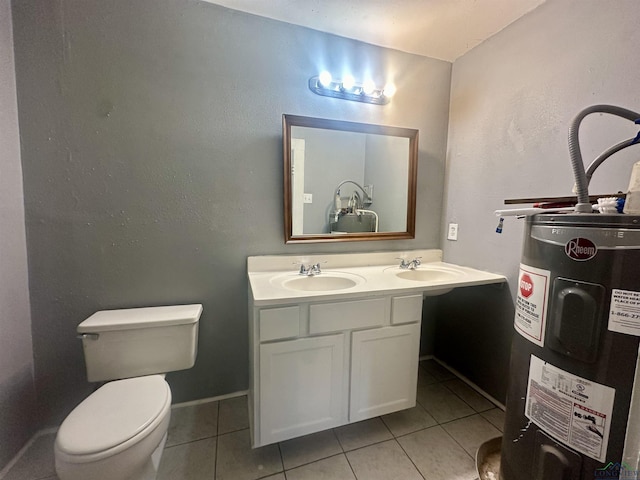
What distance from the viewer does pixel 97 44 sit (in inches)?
50.5

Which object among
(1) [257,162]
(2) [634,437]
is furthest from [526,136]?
(1) [257,162]

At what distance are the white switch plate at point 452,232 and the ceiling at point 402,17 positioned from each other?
115cm

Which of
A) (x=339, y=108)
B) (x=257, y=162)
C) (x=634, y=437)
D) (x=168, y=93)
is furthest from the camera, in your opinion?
(x=339, y=108)

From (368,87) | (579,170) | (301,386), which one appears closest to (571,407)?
(579,170)

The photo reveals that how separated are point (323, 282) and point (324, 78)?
47.2 inches

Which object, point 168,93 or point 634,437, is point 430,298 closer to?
point 634,437

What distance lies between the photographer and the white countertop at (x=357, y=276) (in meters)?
1.22

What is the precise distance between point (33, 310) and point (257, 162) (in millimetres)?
1334

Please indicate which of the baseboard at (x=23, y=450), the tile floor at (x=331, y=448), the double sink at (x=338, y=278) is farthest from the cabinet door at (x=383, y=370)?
the baseboard at (x=23, y=450)

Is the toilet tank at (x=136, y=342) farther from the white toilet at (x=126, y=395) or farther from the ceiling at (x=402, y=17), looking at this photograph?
the ceiling at (x=402, y=17)

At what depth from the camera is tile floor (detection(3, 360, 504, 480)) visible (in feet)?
3.97

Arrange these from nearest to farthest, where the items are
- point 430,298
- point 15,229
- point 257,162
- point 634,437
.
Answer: point 634,437, point 15,229, point 257,162, point 430,298

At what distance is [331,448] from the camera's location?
135 centimetres

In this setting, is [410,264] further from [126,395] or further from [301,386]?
[126,395]
